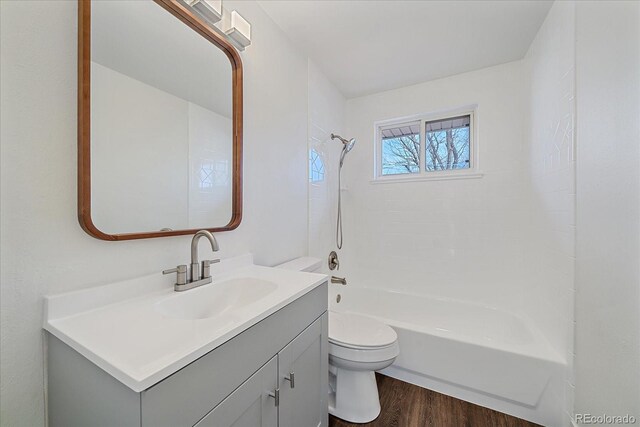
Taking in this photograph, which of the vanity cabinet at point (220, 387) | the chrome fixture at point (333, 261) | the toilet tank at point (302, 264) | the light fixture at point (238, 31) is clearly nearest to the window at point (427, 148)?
the chrome fixture at point (333, 261)

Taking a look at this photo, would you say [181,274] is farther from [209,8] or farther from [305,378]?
[209,8]

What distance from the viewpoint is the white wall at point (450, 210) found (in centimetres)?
209

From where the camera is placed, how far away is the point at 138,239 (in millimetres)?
924

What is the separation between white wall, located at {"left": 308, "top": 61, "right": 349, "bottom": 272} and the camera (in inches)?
83.3

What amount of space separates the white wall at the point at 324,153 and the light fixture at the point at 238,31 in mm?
826

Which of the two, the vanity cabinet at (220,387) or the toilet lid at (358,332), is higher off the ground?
the vanity cabinet at (220,387)

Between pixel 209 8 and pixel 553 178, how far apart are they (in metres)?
2.11

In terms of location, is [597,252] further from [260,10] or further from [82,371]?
[260,10]

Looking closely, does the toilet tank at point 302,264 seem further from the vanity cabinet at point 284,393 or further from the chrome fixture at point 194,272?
the chrome fixture at point 194,272

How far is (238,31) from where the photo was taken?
1.27 metres

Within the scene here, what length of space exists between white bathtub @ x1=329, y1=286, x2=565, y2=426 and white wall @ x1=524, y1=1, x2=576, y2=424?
0.08 meters

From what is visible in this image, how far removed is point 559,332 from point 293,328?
61.8 inches

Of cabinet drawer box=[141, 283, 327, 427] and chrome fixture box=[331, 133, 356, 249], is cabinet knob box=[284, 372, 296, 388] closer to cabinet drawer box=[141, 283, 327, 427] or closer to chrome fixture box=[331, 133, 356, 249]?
cabinet drawer box=[141, 283, 327, 427]

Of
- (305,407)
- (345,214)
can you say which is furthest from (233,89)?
(345,214)
